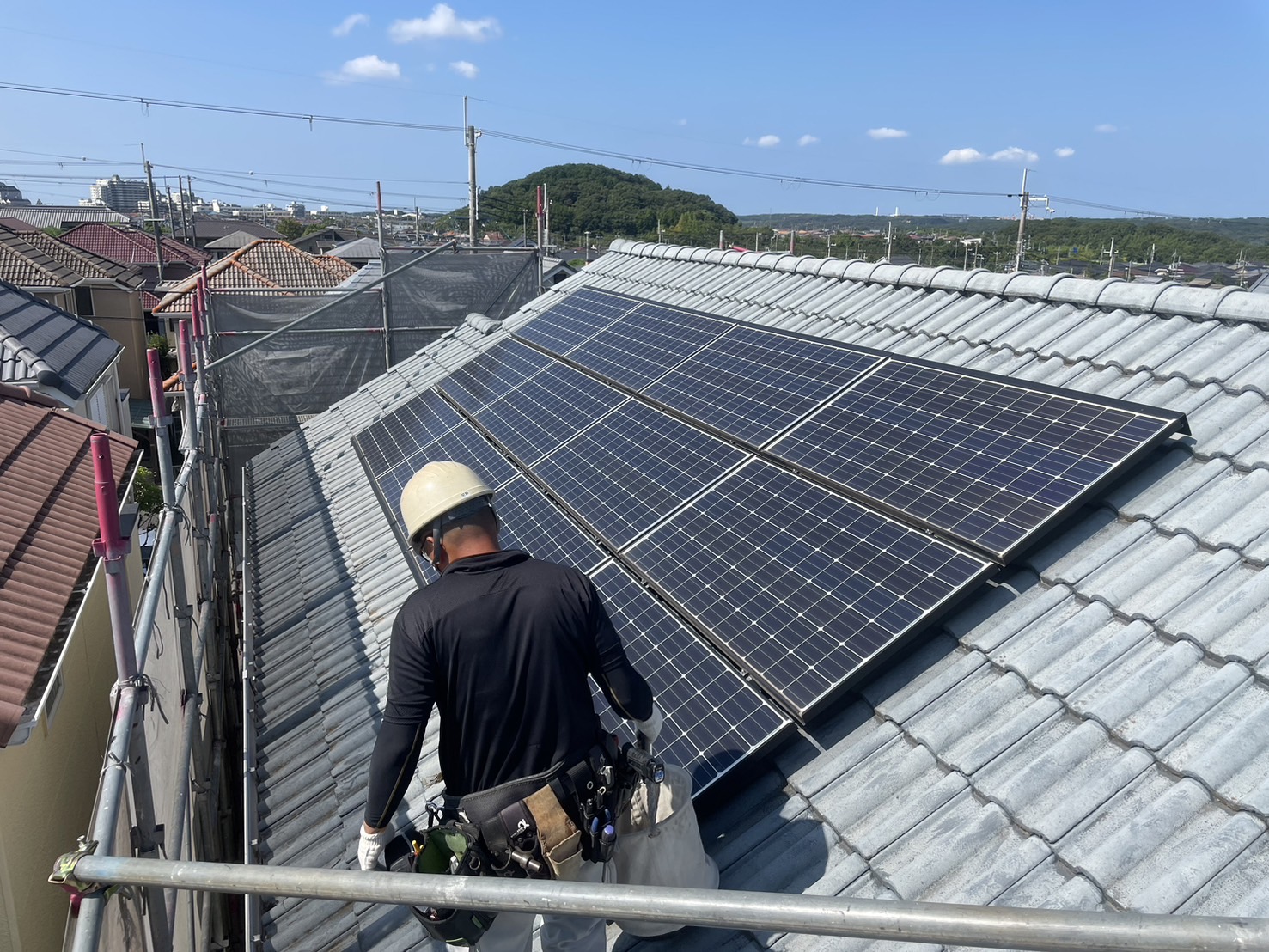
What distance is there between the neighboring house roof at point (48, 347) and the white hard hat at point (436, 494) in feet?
37.3

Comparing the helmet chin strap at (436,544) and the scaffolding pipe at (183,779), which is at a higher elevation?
the helmet chin strap at (436,544)

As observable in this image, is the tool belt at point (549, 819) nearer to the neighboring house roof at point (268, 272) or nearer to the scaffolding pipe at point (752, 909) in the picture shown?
the scaffolding pipe at point (752, 909)

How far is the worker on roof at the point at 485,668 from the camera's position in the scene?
3521mm

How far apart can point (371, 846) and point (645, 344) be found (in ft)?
24.9

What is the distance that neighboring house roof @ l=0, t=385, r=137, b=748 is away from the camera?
5105 millimetres

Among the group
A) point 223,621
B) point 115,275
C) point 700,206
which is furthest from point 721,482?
point 700,206

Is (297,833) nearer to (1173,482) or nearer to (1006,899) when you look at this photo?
(1006,899)

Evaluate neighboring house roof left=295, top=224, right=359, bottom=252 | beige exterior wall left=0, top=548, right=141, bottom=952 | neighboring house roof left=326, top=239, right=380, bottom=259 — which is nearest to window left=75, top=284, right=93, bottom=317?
neighboring house roof left=326, top=239, right=380, bottom=259

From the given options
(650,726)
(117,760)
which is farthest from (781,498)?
(117,760)

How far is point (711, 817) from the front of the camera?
183 inches

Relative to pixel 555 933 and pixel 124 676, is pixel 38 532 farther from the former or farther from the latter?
pixel 555 933

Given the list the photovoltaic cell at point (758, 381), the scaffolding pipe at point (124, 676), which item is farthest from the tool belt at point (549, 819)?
the photovoltaic cell at point (758, 381)

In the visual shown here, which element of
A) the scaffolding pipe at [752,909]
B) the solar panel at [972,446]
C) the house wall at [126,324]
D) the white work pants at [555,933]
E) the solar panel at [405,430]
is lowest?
the house wall at [126,324]

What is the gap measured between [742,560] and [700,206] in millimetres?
113783
